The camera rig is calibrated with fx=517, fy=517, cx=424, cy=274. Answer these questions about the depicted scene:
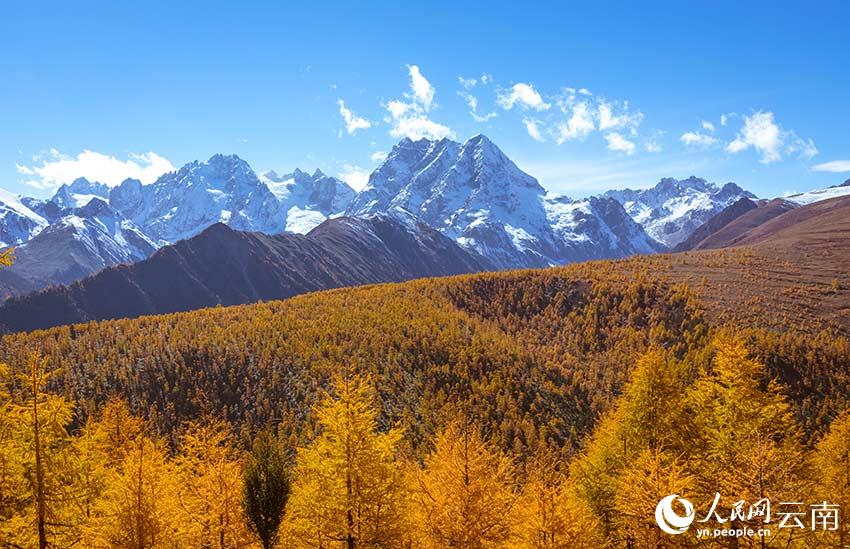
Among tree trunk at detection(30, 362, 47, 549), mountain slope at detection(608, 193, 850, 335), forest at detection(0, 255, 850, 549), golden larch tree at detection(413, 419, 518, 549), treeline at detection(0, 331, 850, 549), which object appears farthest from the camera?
mountain slope at detection(608, 193, 850, 335)

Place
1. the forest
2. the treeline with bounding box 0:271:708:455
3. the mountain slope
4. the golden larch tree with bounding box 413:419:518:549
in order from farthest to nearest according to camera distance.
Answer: the mountain slope
the treeline with bounding box 0:271:708:455
the golden larch tree with bounding box 413:419:518:549
the forest

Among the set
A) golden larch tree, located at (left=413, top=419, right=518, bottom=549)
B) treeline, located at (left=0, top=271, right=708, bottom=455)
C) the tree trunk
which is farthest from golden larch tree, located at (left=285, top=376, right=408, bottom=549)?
treeline, located at (left=0, top=271, right=708, bottom=455)

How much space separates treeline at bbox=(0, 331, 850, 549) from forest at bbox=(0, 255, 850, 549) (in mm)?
110

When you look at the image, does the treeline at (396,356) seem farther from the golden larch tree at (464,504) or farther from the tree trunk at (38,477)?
the tree trunk at (38,477)

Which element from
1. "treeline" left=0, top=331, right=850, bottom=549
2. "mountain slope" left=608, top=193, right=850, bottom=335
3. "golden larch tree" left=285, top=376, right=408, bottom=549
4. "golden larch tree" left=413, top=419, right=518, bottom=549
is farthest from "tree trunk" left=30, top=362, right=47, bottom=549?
"mountain slope" left=608, top=193, right=850, bottom=335

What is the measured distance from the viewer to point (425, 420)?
190ft

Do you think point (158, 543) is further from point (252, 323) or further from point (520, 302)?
point (520, 302)

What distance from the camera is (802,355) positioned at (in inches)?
2968

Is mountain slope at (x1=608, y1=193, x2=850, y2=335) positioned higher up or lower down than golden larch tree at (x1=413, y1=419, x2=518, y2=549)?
higher up

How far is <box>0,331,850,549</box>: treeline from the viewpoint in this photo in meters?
16.4

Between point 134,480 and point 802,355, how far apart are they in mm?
86196

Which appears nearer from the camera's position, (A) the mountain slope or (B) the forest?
(B) the forest

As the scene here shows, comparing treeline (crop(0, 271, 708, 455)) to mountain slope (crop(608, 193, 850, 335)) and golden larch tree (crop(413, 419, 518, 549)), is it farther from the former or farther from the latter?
golden larch tree (crop(413, 419, 518, 549))

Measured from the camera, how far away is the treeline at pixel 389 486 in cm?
1636
